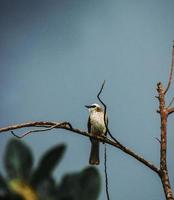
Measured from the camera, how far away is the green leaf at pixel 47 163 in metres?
0.77

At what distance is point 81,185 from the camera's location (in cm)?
80

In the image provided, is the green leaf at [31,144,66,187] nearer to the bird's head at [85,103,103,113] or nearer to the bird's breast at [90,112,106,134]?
the bird's breast at [90,112,106,134]

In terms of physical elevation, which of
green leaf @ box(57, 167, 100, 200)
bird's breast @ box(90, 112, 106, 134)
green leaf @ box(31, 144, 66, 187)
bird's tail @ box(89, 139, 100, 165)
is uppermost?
green leaf @ box(31, 144, 66, 187)

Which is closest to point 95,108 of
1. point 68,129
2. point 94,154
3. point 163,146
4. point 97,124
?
point 97,124

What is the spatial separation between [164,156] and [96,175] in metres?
4.07

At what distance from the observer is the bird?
39.6 ft

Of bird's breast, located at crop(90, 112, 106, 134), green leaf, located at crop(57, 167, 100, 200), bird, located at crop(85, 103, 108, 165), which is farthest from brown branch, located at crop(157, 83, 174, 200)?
bird's breast, located at crop(90, 112, 106, 134)

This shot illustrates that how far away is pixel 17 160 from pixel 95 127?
39.2 feet

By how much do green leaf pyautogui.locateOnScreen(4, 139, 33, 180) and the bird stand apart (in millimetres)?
11059

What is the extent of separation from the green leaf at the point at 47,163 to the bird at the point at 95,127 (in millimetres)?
11069

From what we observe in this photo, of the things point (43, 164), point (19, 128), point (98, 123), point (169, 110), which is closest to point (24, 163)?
point (43, 164)

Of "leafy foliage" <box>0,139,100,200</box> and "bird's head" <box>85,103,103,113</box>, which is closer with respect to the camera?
"leafy foliage" <box>0,139,100,200</box>

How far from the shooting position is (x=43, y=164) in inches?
30.8

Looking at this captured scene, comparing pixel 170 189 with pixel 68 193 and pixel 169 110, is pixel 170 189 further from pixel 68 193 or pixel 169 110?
pixel 68 193
